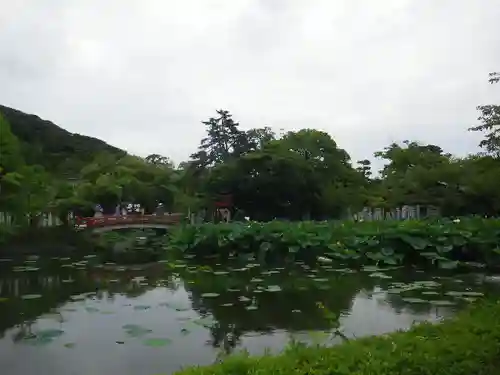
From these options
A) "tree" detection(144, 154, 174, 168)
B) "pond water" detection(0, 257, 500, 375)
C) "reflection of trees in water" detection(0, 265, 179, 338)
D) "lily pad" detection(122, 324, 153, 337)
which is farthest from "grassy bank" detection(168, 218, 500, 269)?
"tree" detection(144, 154, 174, 168)

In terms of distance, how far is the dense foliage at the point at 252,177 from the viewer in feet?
74.7

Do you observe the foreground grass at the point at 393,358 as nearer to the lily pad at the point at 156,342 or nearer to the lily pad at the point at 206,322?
the lily pad at the point at 156,342

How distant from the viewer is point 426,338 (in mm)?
5207

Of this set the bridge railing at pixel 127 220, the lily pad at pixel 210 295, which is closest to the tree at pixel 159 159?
the bridge railing at pixel 127 220

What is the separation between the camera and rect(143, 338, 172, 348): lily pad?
269 inches

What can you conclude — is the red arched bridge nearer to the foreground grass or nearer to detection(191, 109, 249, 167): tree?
detection(191, 109, 249, 167): tree

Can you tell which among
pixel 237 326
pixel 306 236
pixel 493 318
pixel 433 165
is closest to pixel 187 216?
pixel 433 165

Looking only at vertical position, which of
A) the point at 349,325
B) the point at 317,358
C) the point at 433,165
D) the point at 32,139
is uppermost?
the point at 32,139

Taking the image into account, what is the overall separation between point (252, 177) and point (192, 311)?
67.2ft

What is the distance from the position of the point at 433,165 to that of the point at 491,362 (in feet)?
73.4

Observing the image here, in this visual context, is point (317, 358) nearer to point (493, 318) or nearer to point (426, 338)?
point (426, 338)

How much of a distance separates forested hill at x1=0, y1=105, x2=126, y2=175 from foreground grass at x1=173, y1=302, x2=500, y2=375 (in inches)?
1518

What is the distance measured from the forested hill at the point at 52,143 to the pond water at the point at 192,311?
98.0 feet

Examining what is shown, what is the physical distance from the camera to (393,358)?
435cm
